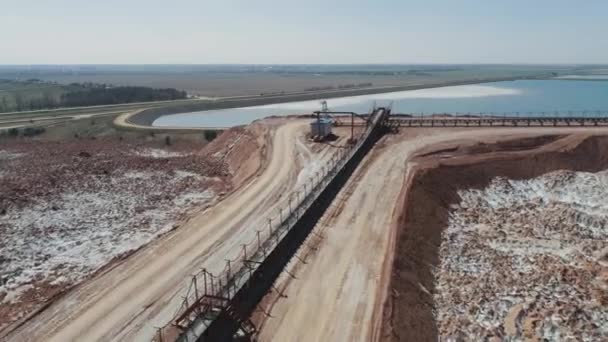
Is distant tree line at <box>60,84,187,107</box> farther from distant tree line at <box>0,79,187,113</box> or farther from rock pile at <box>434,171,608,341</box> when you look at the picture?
rock pile at <box>434,171,608,341</box>

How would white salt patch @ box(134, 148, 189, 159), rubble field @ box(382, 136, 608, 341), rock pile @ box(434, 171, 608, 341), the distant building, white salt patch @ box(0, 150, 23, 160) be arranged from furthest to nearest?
white salt patch @ box(134, 148, 189, 159), white salt patch @ box(0, 150, 23, 160), the distant building, rock pile @ box(434, 171, 608, 341), rubble field @ box(382, 136, 608, 341)

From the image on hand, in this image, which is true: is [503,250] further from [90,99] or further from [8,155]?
[90,99]

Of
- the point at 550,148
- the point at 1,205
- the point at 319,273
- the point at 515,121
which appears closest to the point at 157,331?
the point at 319,273

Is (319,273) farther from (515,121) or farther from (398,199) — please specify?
(515,121)

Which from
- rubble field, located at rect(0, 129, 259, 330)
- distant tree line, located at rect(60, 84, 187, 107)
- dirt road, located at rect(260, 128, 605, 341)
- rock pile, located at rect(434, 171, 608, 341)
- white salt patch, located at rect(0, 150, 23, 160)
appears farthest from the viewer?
distant tree line, located at rect(60, 84, 187, 107)

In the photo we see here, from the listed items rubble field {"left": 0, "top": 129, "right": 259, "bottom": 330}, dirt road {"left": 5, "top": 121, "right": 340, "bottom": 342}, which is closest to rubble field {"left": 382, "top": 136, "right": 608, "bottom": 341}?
dirt road {"left": 5, "top": 121, "right": 340, "bottom": 342}

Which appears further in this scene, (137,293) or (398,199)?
(398,199)

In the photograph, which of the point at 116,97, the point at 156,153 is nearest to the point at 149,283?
the point at 156,153
